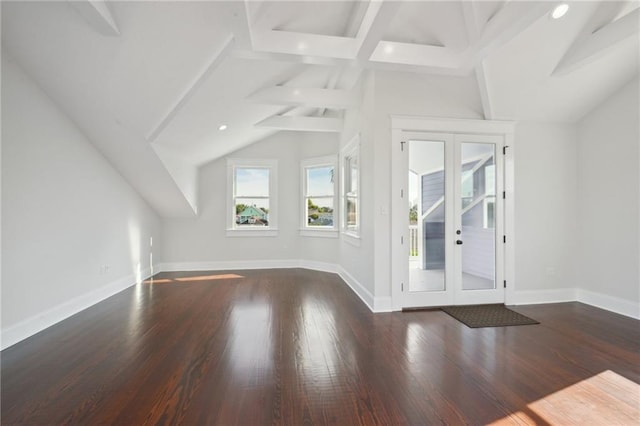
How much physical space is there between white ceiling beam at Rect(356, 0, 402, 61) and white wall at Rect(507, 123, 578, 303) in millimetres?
2478

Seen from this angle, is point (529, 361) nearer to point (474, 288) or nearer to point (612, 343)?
point (612, 343)

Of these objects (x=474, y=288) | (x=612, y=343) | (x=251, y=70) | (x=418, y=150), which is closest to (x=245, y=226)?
(x=251, y=70)

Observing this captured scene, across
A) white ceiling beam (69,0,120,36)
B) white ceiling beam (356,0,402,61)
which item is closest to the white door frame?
white ceiling beam (356,0,402,61)

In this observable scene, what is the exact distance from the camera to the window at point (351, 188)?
464cm

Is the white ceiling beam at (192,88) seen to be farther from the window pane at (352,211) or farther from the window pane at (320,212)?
the window pane at (320,212)

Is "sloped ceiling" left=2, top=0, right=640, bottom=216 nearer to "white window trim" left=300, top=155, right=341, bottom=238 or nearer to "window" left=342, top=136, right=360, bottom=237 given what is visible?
"window" left=342, top=136, right=360, bottom=237

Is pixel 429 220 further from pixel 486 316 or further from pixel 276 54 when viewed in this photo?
pixel 276 54

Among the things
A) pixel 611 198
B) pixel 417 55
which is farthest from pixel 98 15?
pixel 611 198

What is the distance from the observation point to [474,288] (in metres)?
4.00

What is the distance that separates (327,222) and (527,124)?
12.3 feet

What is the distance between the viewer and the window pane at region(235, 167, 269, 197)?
654 cm

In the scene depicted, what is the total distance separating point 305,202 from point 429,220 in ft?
10.3

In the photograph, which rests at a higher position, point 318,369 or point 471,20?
point 471,20

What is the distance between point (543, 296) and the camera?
4.12 meters
